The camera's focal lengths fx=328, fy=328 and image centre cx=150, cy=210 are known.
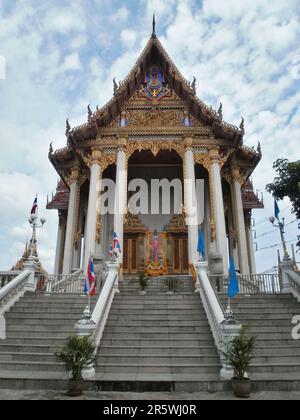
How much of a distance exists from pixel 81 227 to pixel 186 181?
22.5 ft

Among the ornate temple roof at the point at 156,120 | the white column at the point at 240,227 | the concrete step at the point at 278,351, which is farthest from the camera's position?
the ornate temple roof at the point at 156,120

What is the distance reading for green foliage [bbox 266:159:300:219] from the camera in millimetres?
9281

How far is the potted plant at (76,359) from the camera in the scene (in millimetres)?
5160

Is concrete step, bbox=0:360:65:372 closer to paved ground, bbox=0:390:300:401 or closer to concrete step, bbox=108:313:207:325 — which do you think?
paved ground, bbox=0:390:300:401

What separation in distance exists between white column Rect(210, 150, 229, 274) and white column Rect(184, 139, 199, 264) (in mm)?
919

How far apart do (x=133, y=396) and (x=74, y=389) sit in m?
0.93

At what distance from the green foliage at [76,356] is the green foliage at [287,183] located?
6917 millimetres

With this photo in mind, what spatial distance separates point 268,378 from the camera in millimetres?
5633

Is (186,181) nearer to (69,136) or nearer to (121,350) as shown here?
(69,136)

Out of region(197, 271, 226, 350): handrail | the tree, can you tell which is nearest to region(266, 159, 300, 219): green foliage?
the tree

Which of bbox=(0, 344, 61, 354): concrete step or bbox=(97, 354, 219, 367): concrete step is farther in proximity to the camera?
bbox=(0, 344, 61, 354): concrete step

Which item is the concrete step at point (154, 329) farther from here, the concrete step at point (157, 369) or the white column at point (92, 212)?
the white column at point (92, 212)

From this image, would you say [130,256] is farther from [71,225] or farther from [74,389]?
[74,389]

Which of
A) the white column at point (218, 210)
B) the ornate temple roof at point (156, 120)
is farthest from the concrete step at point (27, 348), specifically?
the ornate temple roof at point (156, 120)
